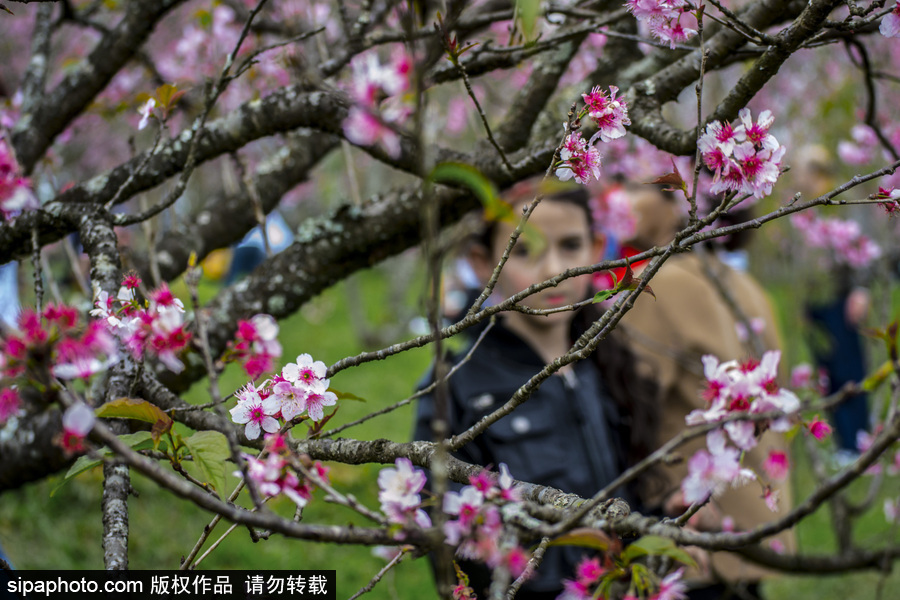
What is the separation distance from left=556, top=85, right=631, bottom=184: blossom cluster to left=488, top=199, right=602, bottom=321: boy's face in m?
1.08

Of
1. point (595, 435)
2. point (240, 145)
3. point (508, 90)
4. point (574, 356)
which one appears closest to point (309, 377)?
point (574, 356)

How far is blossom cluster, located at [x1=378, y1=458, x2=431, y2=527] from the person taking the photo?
0.81m

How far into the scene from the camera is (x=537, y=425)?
227cm

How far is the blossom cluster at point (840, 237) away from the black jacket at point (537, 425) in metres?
3.65

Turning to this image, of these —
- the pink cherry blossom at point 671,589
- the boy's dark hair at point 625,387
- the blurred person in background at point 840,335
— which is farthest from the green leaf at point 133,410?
the blurred person in background at point 840,335

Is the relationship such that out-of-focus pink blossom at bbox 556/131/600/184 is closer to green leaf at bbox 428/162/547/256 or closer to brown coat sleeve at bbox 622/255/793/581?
green leaf at bbox 428/162/547/256

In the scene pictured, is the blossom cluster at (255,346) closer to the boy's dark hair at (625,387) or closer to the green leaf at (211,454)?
the green leaf at (211,454)

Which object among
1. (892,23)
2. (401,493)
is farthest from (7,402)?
(892,23)

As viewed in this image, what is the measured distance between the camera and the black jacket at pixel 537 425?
2166 mm

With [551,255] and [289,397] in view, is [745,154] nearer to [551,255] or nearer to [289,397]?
[289,397]

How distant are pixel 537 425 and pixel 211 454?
1.47m

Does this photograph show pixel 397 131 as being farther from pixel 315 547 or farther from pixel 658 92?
pixel 315 547

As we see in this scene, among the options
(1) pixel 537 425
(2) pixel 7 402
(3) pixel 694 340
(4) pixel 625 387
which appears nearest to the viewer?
(2) pixel 7 402

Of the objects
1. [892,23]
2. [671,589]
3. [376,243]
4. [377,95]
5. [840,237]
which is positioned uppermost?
[840,237]
